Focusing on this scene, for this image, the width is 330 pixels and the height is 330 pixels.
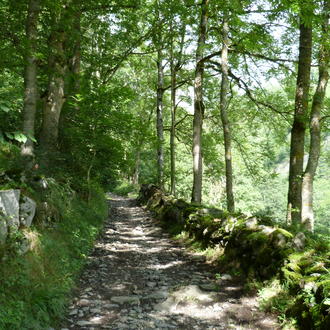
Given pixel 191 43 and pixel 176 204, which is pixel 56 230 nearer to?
pixel 176 204

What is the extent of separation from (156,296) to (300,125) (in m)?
5.93

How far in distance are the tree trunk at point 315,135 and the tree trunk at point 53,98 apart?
769 cm

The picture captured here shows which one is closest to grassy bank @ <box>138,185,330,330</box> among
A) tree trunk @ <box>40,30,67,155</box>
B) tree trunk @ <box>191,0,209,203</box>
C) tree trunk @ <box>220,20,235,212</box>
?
tree trunk @ <box>220,20,235,212</box>

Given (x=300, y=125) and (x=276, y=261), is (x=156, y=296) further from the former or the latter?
(x=300, y=125)

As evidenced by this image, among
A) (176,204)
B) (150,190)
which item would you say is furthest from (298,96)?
(150,190)

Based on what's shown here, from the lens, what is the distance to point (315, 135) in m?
9.14

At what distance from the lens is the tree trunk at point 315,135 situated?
8492mm

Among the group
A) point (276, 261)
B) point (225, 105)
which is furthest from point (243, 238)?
point (225, 105)

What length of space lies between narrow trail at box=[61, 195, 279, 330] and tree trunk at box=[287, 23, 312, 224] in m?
3.25

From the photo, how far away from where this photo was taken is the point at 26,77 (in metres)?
7.75

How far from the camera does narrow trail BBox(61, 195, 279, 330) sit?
4316 mm

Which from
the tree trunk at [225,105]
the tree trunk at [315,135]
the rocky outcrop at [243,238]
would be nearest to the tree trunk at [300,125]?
the tree trunk at [315,135]

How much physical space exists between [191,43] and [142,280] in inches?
579

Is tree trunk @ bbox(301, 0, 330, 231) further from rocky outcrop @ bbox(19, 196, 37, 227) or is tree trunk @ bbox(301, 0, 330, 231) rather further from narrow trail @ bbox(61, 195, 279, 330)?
rocky outcrop @ bbox(19, 196, 37, 227)
